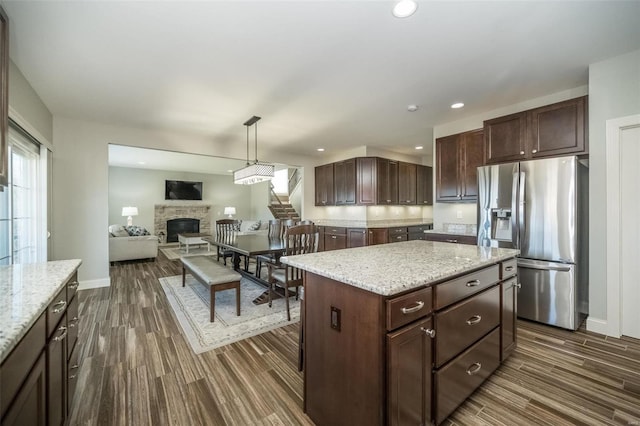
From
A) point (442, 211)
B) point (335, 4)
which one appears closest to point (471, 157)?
point (442, 211)

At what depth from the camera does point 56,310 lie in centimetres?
122

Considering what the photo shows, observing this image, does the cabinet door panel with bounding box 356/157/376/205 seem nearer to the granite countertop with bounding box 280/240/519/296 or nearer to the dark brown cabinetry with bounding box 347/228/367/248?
the dark brown cabinetry with bounding box 347/228/367/248

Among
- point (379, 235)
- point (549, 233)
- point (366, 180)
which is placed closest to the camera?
point (549, 233)

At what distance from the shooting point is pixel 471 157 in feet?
12.9

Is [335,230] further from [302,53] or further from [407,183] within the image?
[302,53]

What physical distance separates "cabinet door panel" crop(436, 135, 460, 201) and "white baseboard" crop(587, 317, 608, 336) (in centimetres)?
200

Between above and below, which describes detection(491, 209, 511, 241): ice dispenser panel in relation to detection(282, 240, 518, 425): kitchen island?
above

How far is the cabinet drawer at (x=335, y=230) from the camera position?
600 centimetres

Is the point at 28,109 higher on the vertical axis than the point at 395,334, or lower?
higher

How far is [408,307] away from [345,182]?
504 cm

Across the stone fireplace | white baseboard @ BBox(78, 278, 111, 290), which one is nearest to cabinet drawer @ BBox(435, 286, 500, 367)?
white baseboard @ BBox(78, 278, 111, 290)

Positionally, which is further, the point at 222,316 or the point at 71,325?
the point at 222,316

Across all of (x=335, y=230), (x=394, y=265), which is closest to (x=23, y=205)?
(x=394, y=265)

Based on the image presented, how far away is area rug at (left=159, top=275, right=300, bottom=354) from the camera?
260 centimetres
